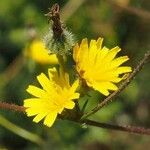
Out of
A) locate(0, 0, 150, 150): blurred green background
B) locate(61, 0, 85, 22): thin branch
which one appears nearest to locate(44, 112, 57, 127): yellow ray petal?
locate(0, 0, 150, 150): blurred green background

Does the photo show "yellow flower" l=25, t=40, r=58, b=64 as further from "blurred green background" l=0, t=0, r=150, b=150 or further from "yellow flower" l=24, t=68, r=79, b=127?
"yellow flower" l=24, t=68, r=79, b=127

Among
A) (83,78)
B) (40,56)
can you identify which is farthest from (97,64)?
(40,56)

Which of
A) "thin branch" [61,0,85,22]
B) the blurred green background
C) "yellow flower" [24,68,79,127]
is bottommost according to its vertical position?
the blurred green background

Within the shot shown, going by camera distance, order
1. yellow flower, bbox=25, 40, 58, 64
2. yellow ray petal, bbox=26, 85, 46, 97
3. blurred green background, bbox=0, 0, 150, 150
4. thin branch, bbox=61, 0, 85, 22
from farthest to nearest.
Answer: thin branch, bbox=61, 0, 85, 22
blurred green background, bbox=0, 0, 150, 150
yellow flower, bbox=25, 40, 58, 64
yellow ray petal, bbox=26, 85, 46, 97

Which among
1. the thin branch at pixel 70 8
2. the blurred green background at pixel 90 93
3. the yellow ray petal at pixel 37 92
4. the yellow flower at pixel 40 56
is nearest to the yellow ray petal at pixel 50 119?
the yellow ray petal at pixel 37 92

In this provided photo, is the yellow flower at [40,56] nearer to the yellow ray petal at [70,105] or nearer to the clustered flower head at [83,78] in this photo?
the clustered flower head at [83,78]

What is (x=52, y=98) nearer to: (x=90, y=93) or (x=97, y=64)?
(x=97, y=64)
